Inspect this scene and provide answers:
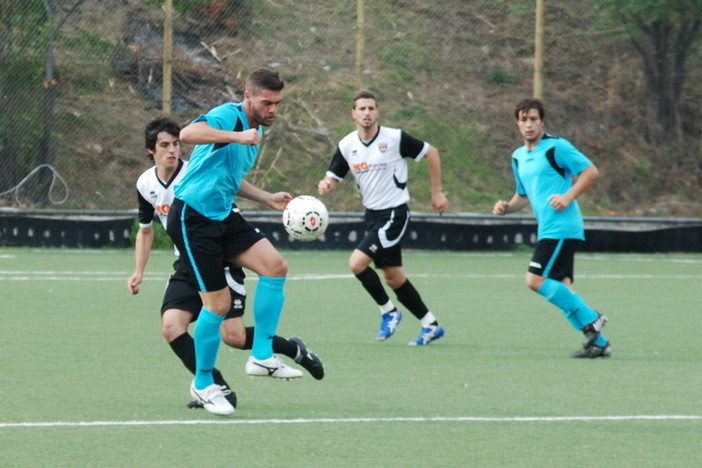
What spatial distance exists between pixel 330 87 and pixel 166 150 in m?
12.4

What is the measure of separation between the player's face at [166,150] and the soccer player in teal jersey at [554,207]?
269cm

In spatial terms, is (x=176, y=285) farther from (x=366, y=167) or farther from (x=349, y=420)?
(x=366, y=167)

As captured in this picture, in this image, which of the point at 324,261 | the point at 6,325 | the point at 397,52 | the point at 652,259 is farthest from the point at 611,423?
the point at 397,52

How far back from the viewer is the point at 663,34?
18.8m

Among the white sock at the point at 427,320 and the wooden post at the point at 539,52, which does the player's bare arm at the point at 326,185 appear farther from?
the wooden post at the point at 539,52

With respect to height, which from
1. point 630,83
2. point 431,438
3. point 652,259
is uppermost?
point 630,83

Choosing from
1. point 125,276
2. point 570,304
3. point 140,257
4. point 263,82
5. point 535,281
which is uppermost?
point 263,82

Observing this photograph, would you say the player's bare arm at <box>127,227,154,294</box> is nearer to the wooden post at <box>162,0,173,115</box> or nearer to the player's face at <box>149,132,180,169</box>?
the player's face at <box>149,132,180,169</box>

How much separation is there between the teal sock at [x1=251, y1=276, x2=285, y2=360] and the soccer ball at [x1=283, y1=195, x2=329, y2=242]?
18.9 inches

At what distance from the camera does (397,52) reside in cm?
1892

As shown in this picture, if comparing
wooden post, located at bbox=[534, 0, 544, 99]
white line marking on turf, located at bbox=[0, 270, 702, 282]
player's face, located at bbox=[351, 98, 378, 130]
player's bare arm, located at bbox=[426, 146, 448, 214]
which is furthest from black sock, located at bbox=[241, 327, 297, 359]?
wooden post, located at bbox=[534, 0, 544, 99]

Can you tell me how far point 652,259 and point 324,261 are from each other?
440 centimetres

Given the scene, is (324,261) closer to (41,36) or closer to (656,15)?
(41,36)

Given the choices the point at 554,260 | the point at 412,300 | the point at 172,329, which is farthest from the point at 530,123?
the point at 172,329
